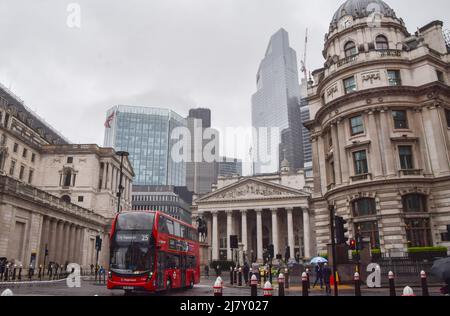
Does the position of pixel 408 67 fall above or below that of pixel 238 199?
above

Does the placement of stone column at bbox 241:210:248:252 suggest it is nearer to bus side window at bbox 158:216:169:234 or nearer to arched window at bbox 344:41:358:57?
arched window at bbox 344:41:358:57

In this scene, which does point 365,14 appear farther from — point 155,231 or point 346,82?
point 155,231

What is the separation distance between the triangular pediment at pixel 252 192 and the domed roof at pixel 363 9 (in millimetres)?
42612

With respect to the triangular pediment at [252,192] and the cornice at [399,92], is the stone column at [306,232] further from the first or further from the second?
the cornice at [399,92]

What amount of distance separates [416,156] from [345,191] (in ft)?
23.3

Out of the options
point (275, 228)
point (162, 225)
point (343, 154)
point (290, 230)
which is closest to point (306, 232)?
point (290, 230)

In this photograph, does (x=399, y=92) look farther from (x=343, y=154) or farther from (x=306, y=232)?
(x=306, y=232)

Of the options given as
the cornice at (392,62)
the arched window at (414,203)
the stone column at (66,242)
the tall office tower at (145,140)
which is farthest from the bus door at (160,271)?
the tall office tower at (145,140)

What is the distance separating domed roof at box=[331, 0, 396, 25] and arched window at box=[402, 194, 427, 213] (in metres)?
20.3

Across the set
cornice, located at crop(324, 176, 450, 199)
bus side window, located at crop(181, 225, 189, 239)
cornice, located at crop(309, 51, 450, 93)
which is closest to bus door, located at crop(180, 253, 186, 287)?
bus side window, located at crop(181, 225, 189, 239)

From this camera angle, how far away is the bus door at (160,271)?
17.8 meters

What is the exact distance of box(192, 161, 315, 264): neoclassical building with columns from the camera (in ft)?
253
